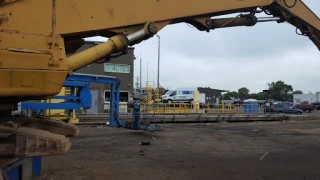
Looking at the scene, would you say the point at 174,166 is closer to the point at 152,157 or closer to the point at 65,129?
the point at 152,157

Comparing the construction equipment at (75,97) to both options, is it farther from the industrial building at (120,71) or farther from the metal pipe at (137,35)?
the industrial building at (120,71)

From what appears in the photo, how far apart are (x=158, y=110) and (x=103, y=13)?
23.1 meters

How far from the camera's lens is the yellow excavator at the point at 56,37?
14.1 ft

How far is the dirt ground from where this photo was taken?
26.3 feet

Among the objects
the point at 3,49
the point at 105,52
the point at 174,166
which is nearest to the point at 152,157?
the point at 174,166

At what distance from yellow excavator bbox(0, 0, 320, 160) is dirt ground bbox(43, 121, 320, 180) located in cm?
297

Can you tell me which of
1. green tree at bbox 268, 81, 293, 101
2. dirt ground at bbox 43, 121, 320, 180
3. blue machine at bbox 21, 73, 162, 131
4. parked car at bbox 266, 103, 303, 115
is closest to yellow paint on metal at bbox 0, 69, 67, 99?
dirt ground at bbox 43, 121, 320, 180

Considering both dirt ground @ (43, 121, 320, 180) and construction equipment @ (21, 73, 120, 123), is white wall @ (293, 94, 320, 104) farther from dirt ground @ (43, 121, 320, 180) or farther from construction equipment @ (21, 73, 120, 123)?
construction equipment @ (21, 73, 120, 123)

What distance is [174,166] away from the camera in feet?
29.2

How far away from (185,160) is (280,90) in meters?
130

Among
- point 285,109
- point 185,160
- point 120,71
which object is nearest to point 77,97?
point 185,160

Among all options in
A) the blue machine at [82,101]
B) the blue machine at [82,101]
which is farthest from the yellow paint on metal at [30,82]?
the blue machine at [82,101]

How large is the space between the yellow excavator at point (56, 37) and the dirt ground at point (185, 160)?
9.75ft

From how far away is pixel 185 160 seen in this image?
9.76 m
